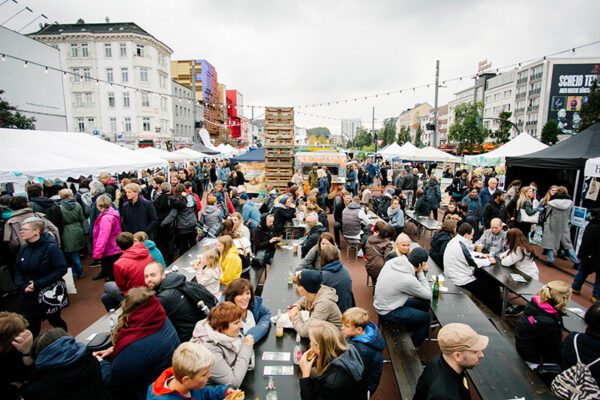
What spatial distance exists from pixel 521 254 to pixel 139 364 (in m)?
5.34

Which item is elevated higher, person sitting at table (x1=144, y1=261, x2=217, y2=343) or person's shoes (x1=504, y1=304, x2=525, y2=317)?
person sitting at table (x1=144, y1=261, x2=217, y2=343)

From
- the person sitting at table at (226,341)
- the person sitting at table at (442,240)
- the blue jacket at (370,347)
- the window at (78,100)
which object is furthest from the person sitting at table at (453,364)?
the window at (78,100)

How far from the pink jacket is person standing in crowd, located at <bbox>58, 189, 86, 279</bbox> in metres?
1.12

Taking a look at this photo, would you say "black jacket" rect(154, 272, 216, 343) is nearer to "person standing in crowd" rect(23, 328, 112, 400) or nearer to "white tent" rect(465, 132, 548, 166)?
"person standing in crowd" rect(23, 328, 112, 400)

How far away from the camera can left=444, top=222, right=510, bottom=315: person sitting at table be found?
182 inches

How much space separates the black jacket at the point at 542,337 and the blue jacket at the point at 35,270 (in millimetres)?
5380

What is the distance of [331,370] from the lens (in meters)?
2.09

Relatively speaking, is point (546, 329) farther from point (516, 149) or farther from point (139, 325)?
point (516, 149)

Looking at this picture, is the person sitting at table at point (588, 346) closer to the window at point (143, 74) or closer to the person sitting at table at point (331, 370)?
the person sitting at table at point (331, 370)

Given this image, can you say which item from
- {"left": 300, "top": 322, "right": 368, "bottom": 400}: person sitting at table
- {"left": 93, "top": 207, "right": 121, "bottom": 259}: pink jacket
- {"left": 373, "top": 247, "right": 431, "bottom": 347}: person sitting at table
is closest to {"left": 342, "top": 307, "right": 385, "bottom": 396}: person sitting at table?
{"left": 300, "top": 322, "right": 368, "bottom": 400}: person sitting at table

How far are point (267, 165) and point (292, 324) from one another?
32.8 feet

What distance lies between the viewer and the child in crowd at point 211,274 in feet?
12.5

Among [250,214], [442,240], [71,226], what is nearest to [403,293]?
[442,240]

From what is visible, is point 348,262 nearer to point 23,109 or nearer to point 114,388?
point 114,388
